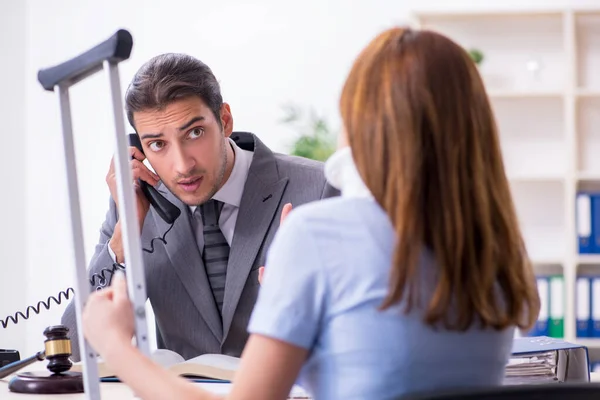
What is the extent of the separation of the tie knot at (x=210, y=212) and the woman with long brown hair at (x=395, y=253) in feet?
4.04

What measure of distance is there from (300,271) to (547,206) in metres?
3.38

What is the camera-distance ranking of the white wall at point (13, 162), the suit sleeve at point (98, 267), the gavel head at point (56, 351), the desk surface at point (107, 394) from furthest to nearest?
the white wall at point (13, 162), the suit sleeve at point (98, 267), the gavel head at point (56, 351), the desk surface at point (107, 394)

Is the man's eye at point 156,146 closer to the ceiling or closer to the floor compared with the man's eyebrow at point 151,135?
closer to the floor

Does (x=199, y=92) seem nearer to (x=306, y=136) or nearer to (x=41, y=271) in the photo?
(x=306, y=136)

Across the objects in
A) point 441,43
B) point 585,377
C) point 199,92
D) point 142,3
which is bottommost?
point 585,377

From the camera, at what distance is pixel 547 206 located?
418 centimetres

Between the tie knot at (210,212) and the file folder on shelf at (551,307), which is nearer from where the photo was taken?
the tie knot at (210,212)

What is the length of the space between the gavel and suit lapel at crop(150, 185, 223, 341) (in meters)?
0.47

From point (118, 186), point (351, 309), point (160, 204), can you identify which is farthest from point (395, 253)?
point (160, 204)

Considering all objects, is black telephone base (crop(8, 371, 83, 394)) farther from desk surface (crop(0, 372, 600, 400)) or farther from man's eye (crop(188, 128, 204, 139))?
man's eye (crop(188, 128, 204, 139))

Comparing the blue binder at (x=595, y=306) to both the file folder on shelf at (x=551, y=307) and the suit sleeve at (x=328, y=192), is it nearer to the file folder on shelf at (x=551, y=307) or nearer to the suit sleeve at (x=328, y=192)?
the file folder on shelf at (x=551, y=307)

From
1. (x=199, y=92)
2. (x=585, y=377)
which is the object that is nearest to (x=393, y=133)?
(x=585, y=377)

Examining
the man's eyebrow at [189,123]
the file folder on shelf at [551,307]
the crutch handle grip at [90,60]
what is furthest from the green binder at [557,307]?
the crutch handle grip at [90,60]

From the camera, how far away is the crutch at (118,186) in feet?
3.68
